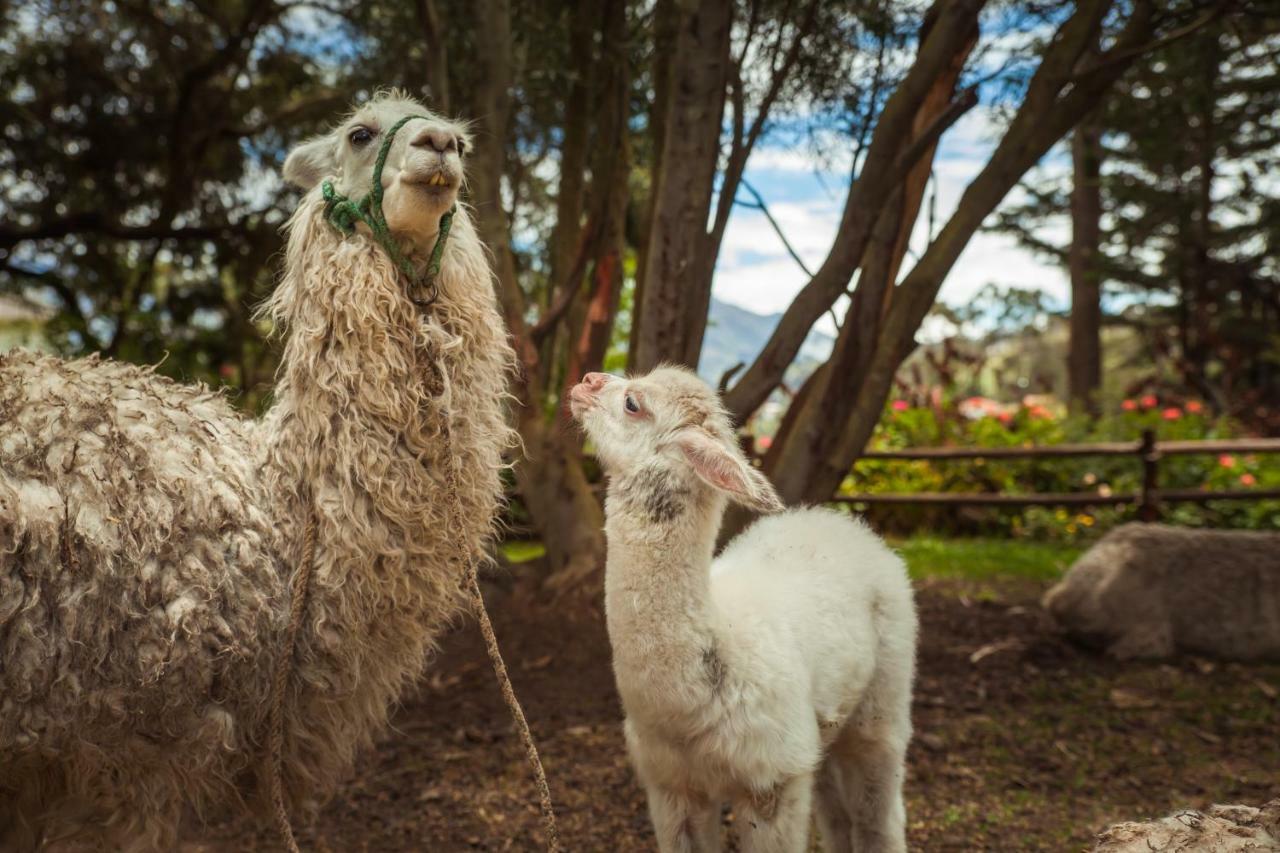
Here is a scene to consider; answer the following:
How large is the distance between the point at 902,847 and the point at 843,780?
261mm

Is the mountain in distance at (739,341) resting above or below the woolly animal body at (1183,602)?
above

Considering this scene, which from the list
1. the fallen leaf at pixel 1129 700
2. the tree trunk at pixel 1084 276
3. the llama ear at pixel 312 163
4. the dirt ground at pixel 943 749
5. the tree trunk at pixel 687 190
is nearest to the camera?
the llama ear at pixel 312 163

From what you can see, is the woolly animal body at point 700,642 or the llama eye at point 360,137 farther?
the llama eye at point 360,137

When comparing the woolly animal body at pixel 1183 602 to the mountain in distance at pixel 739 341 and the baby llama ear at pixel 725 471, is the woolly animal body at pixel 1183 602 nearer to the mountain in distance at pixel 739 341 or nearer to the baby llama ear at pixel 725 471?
the mountain in distance at pixel 739 341

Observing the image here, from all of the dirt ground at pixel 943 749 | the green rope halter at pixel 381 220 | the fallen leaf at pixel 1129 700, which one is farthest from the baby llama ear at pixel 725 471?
the fallen leaf at pixel 1129 700

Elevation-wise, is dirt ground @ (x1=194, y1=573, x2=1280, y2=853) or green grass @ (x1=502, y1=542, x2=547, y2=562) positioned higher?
green grass @ (x1=502, y1=542, x2=547, y2=562)

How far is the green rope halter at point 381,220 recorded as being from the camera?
2.62 meters

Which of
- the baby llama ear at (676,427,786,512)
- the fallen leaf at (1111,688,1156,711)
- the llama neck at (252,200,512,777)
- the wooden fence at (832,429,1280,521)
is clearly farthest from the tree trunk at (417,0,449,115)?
the fallen leaf at (1111,688,1156,711)

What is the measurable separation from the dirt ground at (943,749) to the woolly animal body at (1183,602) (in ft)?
0.52

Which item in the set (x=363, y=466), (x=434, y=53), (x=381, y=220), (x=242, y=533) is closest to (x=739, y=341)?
(x=434, y=53)

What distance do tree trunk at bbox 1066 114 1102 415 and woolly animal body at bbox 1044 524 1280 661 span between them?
8.16 meters

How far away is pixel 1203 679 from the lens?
560 cm

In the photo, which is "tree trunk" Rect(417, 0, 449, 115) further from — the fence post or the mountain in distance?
the fence post

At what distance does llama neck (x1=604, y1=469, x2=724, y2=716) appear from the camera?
2.53 meters
